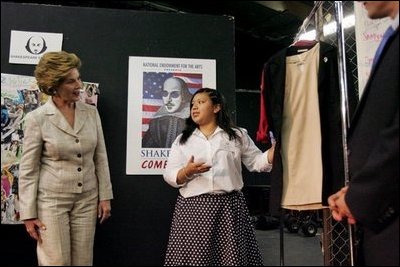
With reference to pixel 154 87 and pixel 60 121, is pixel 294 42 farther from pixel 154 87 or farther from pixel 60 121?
pixel 60 121

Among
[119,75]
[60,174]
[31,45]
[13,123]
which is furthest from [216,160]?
[31,45]

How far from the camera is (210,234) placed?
2.18 meters

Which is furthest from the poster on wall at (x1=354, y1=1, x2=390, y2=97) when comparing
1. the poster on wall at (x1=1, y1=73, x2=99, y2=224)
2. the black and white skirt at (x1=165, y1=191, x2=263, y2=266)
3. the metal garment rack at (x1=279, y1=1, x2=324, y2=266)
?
the poster on wall at (x1=1, y1=73, x2=99, y2=224)

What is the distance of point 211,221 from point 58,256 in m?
0.80

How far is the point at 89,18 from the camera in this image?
273cm

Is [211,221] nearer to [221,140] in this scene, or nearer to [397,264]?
[221,140]

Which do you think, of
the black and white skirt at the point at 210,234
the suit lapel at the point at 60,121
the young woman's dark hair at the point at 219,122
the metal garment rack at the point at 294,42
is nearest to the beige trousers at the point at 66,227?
the suit lapel at the point at 60,121

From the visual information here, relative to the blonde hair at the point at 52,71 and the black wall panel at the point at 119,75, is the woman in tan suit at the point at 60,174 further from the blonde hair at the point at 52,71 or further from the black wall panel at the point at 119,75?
the black wall panel at the point at 119,75

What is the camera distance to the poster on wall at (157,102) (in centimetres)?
270

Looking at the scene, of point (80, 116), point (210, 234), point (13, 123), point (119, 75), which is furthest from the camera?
point (119, 75)

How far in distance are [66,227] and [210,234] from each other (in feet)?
2.47

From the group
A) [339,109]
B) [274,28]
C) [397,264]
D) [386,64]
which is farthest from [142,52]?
[274,28]

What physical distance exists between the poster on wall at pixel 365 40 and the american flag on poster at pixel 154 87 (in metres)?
1.08

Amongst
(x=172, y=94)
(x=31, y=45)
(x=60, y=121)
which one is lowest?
(x=60, y=121)
